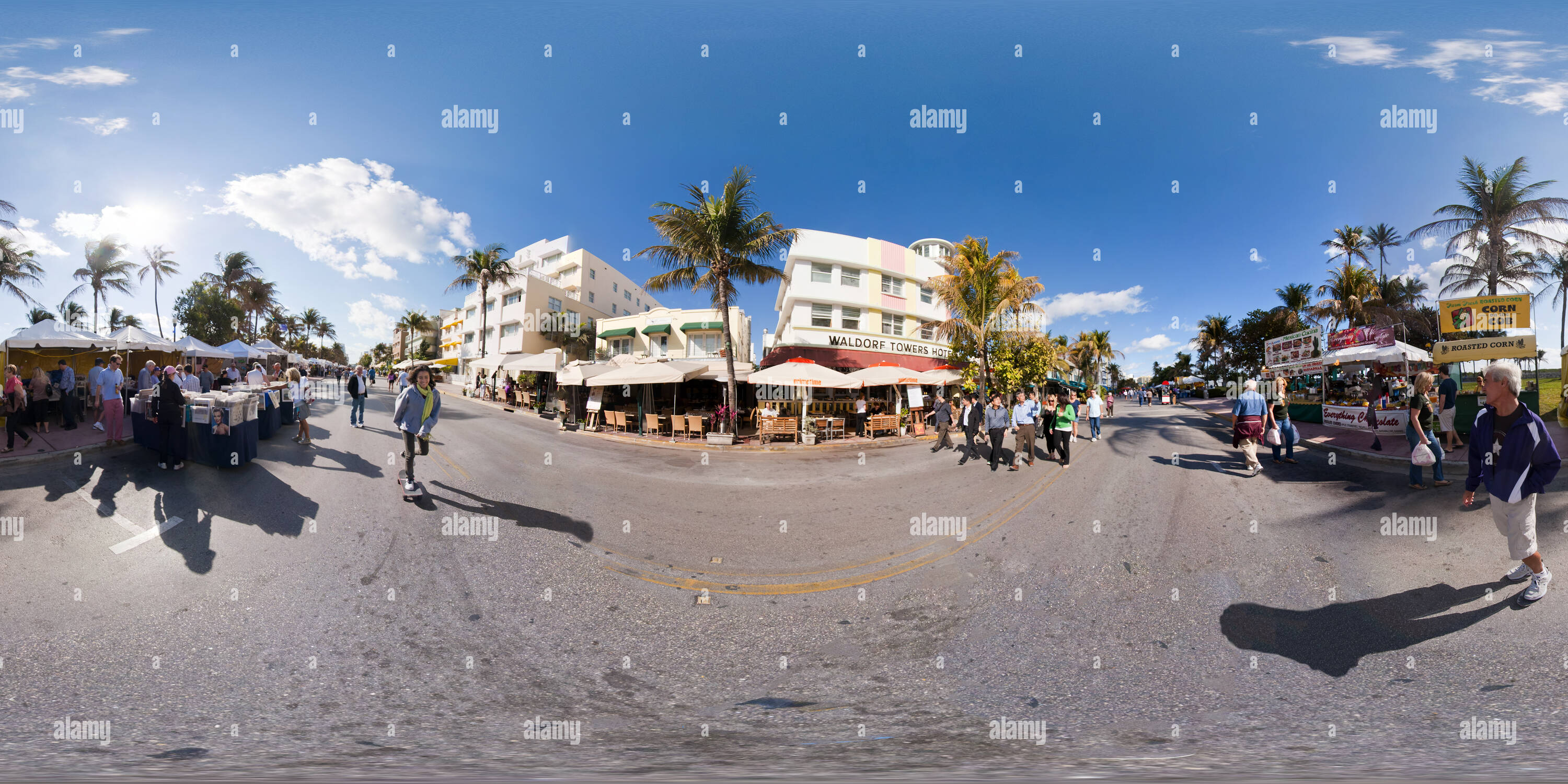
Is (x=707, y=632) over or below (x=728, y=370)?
below

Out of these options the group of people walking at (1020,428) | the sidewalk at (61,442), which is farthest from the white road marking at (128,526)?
the group of people walking at (1020,428)

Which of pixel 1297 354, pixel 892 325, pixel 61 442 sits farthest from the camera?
pixel 892 325

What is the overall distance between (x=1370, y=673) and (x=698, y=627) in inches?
171

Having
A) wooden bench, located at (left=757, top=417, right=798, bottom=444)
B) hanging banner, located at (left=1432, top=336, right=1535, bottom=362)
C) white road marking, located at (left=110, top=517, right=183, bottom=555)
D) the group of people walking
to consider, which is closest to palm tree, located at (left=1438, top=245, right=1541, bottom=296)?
hanging banner, located at (left=1432, top=336, right=1535, bottom=362)

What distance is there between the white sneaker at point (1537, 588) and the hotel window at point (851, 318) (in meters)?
18.7

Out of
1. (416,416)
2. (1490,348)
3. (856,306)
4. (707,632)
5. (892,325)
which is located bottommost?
(707,632)

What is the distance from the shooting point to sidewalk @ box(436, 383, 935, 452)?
7.11 m

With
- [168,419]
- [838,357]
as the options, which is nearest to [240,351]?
[168,419]

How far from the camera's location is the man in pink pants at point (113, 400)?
4.73m

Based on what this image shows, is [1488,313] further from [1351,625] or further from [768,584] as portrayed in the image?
[768,584]

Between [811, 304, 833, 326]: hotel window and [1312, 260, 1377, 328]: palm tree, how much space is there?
18.9m

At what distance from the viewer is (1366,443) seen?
8.84 meters

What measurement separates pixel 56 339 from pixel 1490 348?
27319mm

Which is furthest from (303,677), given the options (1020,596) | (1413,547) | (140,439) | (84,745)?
(1413,547)
